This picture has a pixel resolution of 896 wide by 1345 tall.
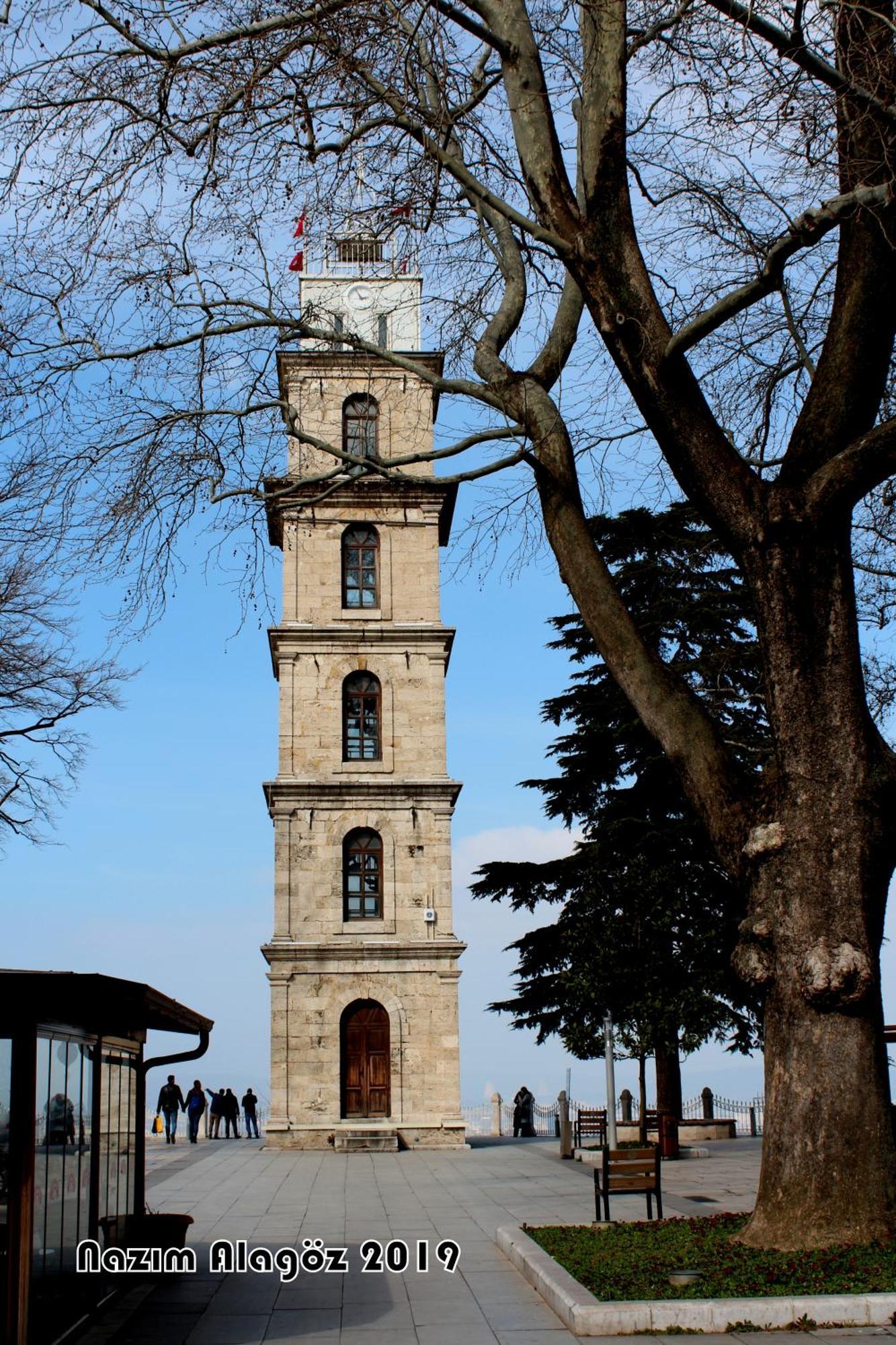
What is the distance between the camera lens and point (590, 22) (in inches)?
476

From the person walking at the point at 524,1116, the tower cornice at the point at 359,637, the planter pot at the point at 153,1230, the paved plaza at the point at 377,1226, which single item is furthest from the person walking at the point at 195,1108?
the planter pot at the point at 153,1230

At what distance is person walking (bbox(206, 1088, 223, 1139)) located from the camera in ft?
129

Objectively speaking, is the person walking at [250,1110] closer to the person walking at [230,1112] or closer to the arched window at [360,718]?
the person walking at [230,1112]

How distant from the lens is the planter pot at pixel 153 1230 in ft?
40.6

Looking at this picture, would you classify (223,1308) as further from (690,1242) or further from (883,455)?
(883,455)

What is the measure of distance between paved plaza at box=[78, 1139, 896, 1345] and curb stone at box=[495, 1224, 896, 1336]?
14 cm

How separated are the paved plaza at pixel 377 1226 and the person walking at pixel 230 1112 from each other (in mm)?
7915

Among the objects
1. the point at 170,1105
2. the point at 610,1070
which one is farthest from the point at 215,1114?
the point at 610,1070

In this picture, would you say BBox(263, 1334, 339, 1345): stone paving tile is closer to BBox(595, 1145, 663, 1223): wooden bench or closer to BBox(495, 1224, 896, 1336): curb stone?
BBox(495, 1224, 896, 1336): curb stone

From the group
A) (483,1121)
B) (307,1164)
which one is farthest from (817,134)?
(483,1121)

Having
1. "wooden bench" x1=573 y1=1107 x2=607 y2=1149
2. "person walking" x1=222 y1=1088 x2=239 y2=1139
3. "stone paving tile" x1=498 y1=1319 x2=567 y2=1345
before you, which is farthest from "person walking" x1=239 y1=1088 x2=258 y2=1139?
"stone paving tile" x1=498 y1=1319 x2=567 y2=1345

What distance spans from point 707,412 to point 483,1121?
3178 centimetres

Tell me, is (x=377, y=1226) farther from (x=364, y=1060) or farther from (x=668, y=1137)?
(x=364, y=1060)

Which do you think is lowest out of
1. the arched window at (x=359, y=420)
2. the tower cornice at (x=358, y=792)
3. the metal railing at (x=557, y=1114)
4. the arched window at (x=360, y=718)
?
the metal railing at (x=557, y=1114)
